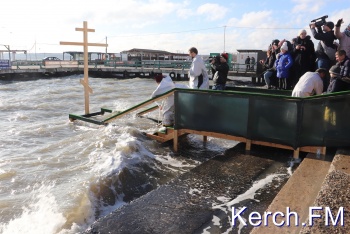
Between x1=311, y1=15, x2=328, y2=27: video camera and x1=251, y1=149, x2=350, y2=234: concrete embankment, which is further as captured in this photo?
x1=311, y1=15, x2=328, y2=27: video camera

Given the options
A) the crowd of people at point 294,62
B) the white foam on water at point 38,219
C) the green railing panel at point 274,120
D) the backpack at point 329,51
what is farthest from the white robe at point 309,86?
the white foam on water at point 38,219

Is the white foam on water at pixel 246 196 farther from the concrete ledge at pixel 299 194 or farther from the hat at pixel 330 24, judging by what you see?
the hat at pixel 330 24

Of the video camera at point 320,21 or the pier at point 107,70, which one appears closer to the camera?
the video camera at point 320,21

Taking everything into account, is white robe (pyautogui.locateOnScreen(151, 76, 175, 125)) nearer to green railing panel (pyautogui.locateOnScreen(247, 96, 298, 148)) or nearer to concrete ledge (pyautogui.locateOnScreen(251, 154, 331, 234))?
green railing panel (pyautogui.locateOnScreen(247, 96, 298, 148))

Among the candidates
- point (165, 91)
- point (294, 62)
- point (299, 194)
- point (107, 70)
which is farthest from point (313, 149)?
point (107, 70)

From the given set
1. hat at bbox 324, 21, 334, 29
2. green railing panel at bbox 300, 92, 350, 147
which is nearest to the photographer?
hat at bbox 324, 21, 334, 29

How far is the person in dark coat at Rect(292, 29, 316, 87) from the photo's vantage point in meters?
7.36

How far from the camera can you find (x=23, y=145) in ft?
26.5

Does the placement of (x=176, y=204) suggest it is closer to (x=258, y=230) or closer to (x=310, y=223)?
(x=258, y=230)

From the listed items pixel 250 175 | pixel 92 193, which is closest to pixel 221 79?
pixel 250 175

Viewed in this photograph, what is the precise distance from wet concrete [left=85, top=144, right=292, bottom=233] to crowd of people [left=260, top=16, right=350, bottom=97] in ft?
4.63

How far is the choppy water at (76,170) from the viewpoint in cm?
421

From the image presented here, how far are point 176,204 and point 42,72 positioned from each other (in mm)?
36493

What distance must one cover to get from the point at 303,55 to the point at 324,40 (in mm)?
645
